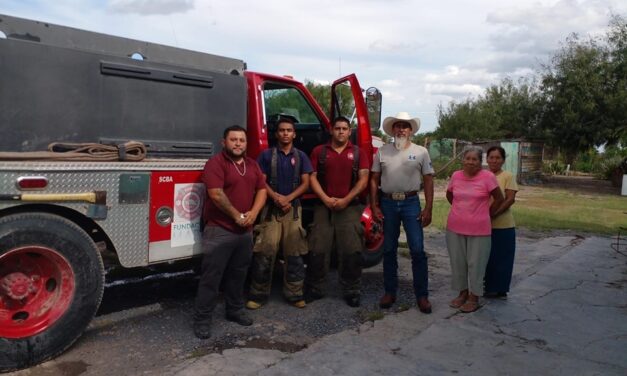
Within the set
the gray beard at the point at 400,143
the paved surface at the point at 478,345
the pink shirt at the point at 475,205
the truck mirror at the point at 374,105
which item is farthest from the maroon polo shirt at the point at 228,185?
the pink shirt at the point at 475,205

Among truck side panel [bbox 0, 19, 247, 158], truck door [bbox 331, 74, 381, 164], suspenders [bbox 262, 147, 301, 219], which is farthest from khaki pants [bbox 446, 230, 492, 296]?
truck side panel [bbox 0, 19, 247, 158]

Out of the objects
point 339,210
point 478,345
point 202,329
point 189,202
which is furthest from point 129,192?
point 478,345

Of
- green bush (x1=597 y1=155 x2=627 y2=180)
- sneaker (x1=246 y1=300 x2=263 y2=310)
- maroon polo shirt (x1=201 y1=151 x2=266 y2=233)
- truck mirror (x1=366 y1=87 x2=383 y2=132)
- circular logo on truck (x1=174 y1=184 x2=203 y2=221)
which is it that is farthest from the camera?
green bush (x1=597 y1=155 x2=627 y2=180)

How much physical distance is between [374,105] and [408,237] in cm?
148

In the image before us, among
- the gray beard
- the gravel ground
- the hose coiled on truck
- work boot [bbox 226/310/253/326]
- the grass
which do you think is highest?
the gray beard

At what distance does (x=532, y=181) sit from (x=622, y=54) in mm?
6152

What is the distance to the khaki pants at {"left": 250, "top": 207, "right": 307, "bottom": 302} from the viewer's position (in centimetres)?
491

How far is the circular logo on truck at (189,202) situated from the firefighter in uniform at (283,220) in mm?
634

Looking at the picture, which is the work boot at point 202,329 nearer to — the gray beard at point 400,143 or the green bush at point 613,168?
the gray beard at point 400,143

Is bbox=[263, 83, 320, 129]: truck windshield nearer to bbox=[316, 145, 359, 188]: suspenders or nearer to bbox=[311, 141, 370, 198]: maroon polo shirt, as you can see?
bbox=[316, 145, 359, 188]: suspenders

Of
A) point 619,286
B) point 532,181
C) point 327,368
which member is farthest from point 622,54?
point 327,368

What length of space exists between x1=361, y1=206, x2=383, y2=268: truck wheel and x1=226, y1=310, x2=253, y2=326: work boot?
62.1 inches

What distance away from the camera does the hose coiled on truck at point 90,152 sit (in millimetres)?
3656

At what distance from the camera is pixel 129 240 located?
4.03m
